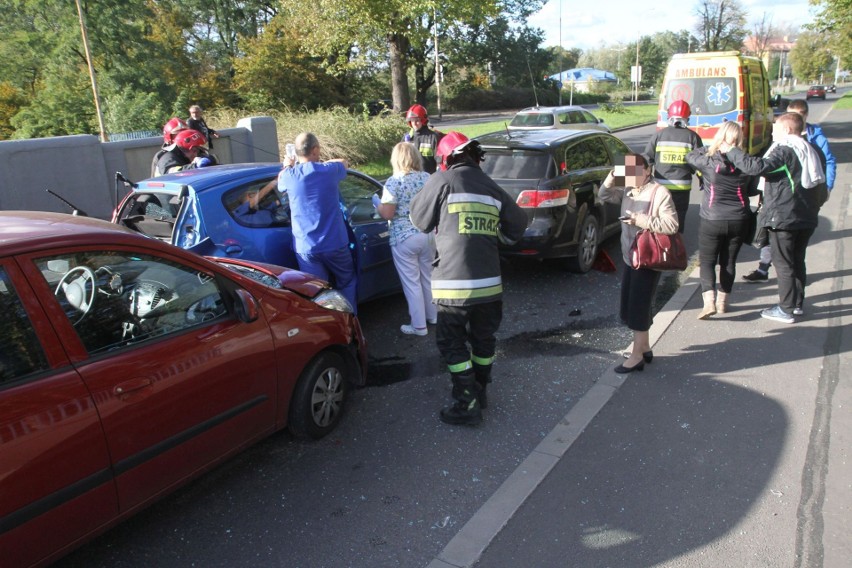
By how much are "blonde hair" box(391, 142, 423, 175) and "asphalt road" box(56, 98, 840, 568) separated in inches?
60.0

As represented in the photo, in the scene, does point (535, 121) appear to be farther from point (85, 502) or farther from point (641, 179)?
point (85, 502)

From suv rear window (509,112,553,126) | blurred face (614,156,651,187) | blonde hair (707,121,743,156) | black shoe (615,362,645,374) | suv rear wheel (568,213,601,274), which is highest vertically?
suv rear window (509,112,553,126)

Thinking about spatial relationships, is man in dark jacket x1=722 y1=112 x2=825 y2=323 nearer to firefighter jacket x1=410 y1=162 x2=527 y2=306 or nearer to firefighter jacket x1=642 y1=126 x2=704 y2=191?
firefighter jacket x1=642 y1=126 x2=704 y2=191

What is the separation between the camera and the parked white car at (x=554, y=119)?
18.9m

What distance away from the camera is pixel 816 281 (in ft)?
21.9

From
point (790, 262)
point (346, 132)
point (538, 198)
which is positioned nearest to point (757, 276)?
point (790, 262)

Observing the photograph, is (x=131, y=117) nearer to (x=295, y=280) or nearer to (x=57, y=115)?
(x=57, y=115)

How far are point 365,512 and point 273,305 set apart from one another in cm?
124

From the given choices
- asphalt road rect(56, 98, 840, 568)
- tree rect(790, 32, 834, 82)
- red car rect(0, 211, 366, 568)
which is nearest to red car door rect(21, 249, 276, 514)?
red car rect(0, 211, 366, 568)

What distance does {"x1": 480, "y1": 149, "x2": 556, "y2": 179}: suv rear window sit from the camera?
6688 millimetres

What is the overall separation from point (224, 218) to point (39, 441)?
2.69 metres

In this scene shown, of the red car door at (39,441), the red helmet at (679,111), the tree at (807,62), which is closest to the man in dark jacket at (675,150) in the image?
the red helmet at (679,111)

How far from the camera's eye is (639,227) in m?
4.57

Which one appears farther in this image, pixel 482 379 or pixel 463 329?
pixel 482 379
